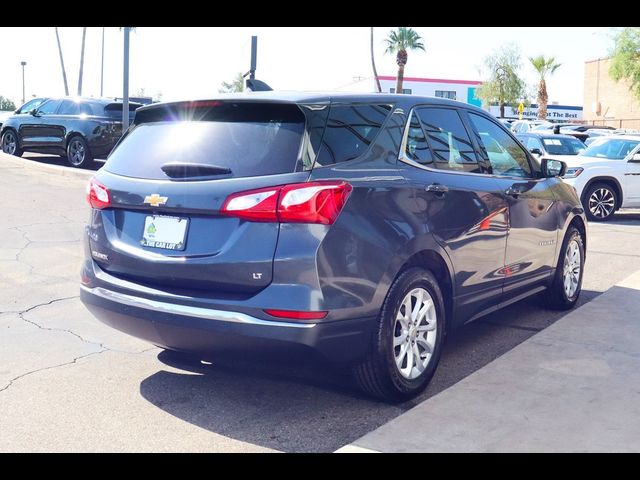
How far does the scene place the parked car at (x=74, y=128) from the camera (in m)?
17.8

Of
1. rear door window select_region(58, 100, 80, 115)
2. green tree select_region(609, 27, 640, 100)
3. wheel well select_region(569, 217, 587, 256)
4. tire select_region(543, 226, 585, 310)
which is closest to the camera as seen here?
tire select_region(543, 226, 585, 310)

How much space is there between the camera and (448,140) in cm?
514

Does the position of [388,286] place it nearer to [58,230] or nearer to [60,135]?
[58,230]

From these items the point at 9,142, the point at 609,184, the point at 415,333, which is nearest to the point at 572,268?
Result: the point at 415,333

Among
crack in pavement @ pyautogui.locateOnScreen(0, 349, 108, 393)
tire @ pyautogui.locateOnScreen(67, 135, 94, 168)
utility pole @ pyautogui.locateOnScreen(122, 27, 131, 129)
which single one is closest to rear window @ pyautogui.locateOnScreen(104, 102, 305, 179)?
crack in pavement @ pyautogui.locateOnScreen(0, 349, 108, 393)

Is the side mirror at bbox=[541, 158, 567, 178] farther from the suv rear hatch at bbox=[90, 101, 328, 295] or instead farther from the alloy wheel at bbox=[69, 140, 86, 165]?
the alloy wheel at bbox=[69, 140, 86, 165]

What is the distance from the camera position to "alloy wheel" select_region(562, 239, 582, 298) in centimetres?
673

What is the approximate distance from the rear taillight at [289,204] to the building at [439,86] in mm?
67610

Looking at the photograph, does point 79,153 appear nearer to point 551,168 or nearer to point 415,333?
point 551,168
